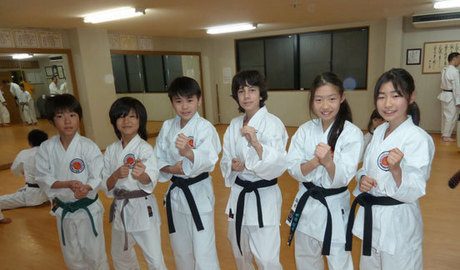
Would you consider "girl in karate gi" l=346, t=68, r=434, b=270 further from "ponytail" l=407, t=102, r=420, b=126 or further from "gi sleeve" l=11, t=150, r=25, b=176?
"gi sleeve" l=11, t=150, r=25, b=176

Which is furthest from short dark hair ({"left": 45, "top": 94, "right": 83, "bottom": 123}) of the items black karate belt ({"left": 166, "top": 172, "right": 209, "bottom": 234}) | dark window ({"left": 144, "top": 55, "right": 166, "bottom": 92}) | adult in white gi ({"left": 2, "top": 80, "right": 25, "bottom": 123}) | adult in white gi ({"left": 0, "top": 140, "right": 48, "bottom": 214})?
adult in white gi ({"left": 2, "top": 80, "right": 25, "bottom": 123})

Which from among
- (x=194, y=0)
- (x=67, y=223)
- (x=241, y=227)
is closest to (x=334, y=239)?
(x=241, y=227)

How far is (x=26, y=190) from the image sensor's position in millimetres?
3992

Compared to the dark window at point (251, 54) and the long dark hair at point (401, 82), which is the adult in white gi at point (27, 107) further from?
the long dark hair at point (401, 82)

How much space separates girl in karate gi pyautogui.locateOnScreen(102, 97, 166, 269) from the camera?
192 cm

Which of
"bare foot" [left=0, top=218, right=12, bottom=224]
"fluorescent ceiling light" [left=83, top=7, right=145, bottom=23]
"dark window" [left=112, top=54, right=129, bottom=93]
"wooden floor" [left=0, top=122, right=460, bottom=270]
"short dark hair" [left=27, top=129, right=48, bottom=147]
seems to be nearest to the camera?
"wooden floor" [left=0, top=122, right=460, bottom=270]

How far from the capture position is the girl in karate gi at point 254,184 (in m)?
1.80

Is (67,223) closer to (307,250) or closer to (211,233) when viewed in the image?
(211,233)

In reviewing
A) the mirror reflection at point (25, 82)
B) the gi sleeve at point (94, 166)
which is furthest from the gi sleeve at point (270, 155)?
the mirror reflection at point (25, 82)

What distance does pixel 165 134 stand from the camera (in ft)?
6.75

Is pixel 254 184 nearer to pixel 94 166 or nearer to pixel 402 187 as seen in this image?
pixel 402 187

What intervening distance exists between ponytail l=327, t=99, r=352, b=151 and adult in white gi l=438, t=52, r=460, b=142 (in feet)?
18.6

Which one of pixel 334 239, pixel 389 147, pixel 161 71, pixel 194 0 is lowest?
pixel 334 239

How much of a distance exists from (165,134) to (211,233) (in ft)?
2.29
